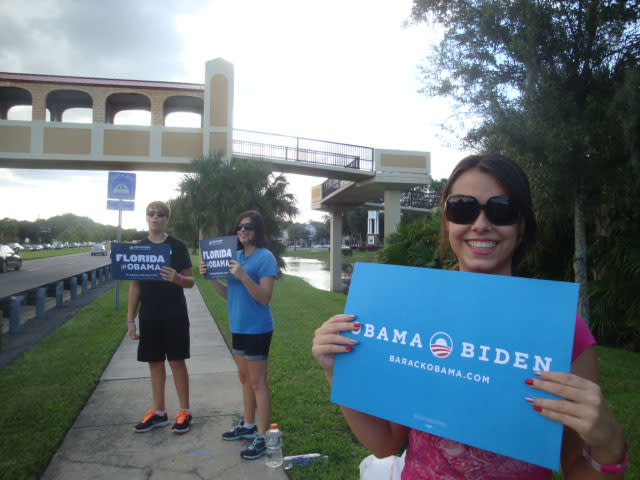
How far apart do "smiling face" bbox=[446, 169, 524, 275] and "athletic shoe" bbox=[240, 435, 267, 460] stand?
9.38ft

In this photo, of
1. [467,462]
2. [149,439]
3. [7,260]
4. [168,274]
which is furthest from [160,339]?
[7,260]

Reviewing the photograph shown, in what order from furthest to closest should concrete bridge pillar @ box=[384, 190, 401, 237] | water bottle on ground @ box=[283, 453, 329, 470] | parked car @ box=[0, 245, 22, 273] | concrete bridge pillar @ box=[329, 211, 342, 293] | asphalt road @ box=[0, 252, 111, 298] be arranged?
concrete bridge pillar @ box=[329, 211, 342, 293], parked car @ box=[0, 245, 22, 273], concrete bridge pillar @ box=[384, 190, 401, 237], asphalt road @ box=[0, 252, 111, 298], water bottle on ground @ box=[283, 453, 329, 470]

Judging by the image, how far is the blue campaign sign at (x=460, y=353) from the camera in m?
1.12

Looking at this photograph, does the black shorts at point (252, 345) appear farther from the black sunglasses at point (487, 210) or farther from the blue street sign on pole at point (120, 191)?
the blue street sign on pole at point (120, 191)

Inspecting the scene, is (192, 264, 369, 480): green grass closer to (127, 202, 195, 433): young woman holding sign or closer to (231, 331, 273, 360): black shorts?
(231, 331, 273, 360): black shorts

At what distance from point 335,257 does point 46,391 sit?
23393 millimetres

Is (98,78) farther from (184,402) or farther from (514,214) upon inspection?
(514,214)

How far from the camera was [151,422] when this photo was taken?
4.07m

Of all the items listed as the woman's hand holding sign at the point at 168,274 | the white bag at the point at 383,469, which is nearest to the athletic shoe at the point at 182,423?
the woman's hand holding sign at the point at 168,274

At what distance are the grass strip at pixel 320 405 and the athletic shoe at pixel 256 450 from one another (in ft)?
0.73

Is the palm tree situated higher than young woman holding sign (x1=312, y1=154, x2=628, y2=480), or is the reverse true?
the palm tree

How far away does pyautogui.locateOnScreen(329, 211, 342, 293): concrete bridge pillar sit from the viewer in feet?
83.7

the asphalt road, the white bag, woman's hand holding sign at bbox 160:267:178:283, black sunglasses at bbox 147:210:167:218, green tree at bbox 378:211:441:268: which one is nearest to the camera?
the white bag

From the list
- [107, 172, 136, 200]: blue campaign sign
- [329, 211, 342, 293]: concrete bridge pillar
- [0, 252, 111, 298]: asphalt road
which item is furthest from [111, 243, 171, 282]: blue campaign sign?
[329, 211, 342, 293]: concrete bridge pillar
